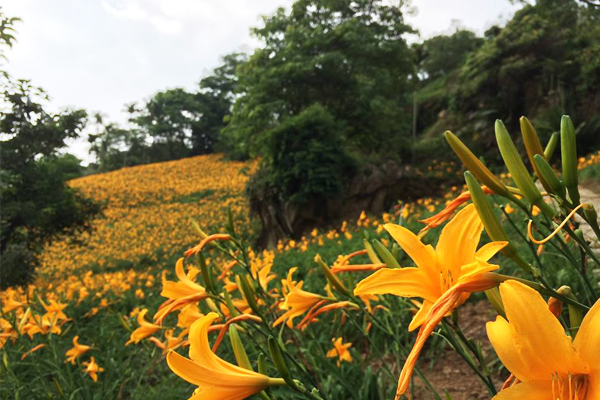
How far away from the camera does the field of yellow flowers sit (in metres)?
1.00

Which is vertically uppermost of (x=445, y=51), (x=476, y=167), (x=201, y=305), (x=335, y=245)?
(x=445, y=51)

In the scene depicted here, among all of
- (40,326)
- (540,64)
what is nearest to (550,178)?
(40,326)

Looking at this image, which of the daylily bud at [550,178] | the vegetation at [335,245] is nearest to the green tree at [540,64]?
the vegetation at [335,245]

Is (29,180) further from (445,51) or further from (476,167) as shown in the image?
(445,51)

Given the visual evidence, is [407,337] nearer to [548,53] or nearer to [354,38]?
[354,38]

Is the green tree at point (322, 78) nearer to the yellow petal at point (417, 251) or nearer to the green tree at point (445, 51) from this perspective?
the yellow petal at point (417, 251)

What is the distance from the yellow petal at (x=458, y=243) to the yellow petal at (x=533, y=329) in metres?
0.15

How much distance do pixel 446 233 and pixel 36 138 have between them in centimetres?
785

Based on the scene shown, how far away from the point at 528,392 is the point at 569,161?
307 mm

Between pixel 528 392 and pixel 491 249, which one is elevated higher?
pixel 491 249

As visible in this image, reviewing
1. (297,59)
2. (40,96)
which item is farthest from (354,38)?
(40,96)

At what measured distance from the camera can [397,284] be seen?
503mm

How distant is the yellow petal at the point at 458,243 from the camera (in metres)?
0.51

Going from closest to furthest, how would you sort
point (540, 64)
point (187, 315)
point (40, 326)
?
point (187, 315) < point (40, 326) < point (540, 64)
